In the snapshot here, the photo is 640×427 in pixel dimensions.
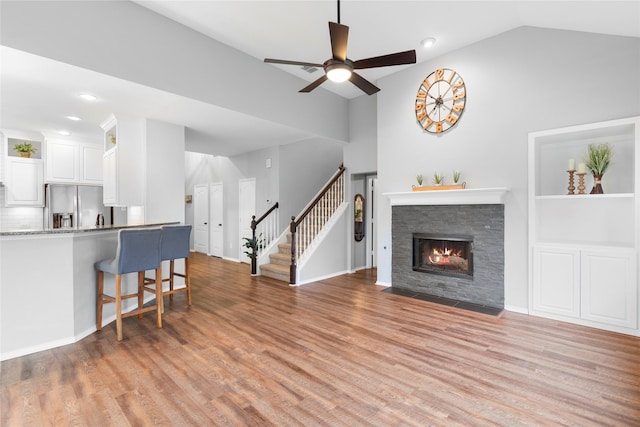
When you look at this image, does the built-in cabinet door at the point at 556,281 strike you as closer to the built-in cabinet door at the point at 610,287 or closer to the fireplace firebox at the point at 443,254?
the built-in cabinet door at the point at 610,287

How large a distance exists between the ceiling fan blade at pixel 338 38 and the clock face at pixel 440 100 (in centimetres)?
252

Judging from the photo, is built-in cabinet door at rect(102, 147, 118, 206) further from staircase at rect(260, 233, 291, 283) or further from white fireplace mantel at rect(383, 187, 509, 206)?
white fireplace mantel at rect(383, 187, 509, 206)

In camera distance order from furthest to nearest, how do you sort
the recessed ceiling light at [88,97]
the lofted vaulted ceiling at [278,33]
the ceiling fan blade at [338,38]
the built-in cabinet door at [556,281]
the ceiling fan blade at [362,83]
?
1. the recessed ceiling light at [88,97]
2. the built-in cabinet door at [556,281]
3. the lofted vaulted ceiling at [278,33]
4. the ceiling fan blade at [362,83]
5. the ceiling fan blade at [338,38]

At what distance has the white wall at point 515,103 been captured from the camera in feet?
11.0

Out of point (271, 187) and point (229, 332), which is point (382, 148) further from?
point (229, 332)

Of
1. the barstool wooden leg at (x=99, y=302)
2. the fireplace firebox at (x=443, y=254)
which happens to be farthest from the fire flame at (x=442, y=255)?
the barstool wooden leg at (x=99, y=302)

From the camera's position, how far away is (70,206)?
19.6 feet

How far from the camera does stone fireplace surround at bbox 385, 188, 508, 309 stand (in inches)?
161

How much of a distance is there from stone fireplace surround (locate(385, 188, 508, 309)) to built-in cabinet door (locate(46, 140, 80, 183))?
231 inches

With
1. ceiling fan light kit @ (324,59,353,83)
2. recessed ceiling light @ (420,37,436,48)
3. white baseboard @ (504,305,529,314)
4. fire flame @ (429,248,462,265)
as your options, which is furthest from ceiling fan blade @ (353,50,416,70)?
white baseboard @ (504,305,529,314)

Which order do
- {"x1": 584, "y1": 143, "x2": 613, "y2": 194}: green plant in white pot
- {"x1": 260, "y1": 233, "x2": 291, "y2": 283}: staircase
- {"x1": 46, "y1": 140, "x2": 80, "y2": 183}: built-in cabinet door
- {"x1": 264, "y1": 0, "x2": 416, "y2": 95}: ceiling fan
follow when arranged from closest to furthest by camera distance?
{"x1": 264, "y1": 0, "x2": 416, "y2": 95}: ceiling fan
{"x1": 584, "y1": 143, "x2": 613, "y2": 194}: green plant in white pot
{"x1": 46, "y1": 140, "x2": 80, "y2": 183}: built-in cabinet door
{"x1": 260, "y1": 233, "x2": 291, "y2": 283}: staircase

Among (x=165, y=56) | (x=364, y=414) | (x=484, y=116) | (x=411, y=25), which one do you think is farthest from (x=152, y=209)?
(x=484, y=116)

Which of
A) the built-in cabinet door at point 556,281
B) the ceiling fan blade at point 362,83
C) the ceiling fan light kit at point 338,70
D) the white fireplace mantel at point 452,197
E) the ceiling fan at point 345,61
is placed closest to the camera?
the ceiling fan at point 345,61

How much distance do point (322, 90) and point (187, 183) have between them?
630 centimetres
